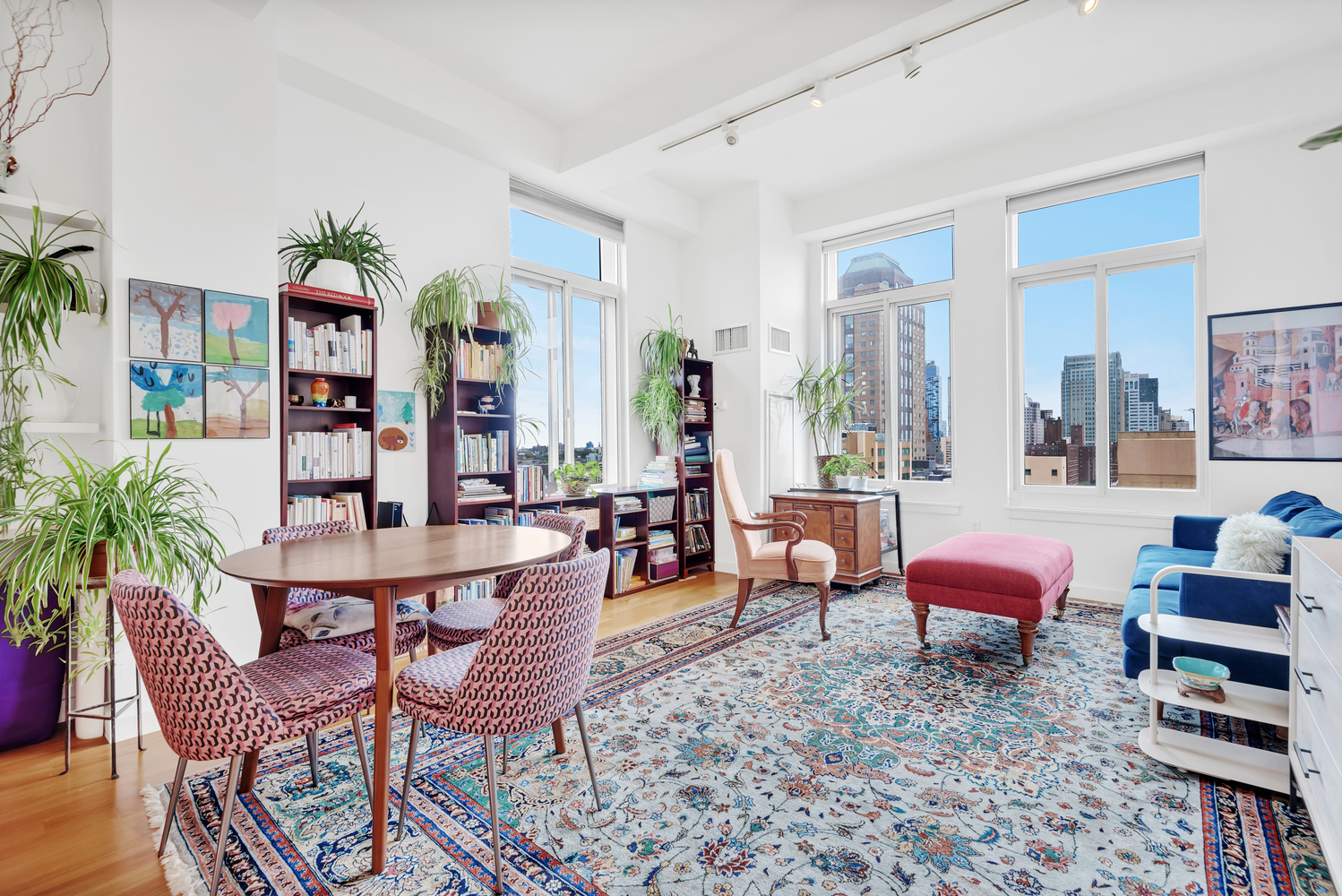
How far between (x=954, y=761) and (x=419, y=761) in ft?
6.55

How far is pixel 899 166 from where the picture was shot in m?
5.27

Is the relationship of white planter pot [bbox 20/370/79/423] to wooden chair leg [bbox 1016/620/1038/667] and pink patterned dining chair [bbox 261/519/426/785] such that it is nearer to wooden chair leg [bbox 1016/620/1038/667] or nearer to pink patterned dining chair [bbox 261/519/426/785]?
pink patterned dining chair [bbox 261/519/426/785]

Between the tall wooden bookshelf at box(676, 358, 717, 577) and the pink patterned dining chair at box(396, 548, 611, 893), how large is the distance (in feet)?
11.8

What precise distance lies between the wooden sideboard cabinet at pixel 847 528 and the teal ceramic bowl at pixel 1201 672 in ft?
8.55

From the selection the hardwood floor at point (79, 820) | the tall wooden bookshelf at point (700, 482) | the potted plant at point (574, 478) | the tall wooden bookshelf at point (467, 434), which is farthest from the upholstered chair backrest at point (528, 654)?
the tall wooden bookshelf at point (700, 482)

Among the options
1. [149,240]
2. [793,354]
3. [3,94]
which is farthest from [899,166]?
[3,94]

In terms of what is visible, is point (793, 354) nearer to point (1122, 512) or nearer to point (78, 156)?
point (1122, 512)

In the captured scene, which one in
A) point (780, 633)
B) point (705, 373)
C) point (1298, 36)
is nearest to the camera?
point (1298, 36)

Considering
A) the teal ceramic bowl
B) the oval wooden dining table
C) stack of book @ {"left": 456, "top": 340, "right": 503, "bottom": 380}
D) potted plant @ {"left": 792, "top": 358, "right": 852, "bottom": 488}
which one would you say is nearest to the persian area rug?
the oval wooden dining table

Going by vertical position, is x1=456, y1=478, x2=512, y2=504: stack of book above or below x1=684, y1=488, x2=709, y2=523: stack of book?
above

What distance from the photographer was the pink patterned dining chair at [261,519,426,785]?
7.27 feet

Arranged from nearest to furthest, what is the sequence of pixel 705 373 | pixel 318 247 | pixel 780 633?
1. pixel 318 247
2. pixel 780 633
3. pixel 705 373

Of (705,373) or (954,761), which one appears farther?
(705,373)

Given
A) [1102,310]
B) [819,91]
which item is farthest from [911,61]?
[1102,310]
